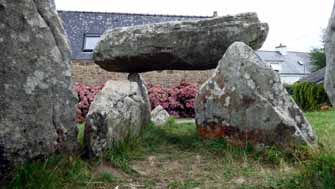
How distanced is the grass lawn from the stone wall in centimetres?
1123

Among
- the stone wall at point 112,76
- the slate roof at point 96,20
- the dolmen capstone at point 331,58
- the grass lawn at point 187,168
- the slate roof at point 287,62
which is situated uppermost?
the slate roof at point 287,62

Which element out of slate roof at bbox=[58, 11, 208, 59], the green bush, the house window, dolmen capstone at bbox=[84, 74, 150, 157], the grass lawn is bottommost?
the grass lawn

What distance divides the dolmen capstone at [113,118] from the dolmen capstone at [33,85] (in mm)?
280

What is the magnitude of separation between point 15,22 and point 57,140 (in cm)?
110

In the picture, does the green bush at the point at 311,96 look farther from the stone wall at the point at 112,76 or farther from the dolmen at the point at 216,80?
the dolmen at the point at 216,80

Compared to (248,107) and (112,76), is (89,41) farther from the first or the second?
(248,107)

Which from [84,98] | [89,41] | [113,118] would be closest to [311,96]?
[84,98]

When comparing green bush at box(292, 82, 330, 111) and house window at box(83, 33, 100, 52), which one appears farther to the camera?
house window at box(83, 33, 100, 52)

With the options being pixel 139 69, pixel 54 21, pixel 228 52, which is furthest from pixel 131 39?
pixel 54 21

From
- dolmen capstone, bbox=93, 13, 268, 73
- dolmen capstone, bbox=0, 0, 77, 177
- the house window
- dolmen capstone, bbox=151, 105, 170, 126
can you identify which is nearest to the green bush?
dolmen capstone, bbox=151, 105, 170, 126

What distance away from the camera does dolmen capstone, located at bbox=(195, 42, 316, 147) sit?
487 cm

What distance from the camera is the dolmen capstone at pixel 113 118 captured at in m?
4.43

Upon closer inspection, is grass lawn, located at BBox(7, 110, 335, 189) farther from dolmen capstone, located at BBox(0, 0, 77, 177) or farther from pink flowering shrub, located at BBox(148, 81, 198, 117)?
pink flowering shrub, located at BBox(148, 81, 198, 117)

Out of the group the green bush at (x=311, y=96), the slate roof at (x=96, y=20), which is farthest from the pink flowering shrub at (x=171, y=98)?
the slate roof at (x=96, y=20)
